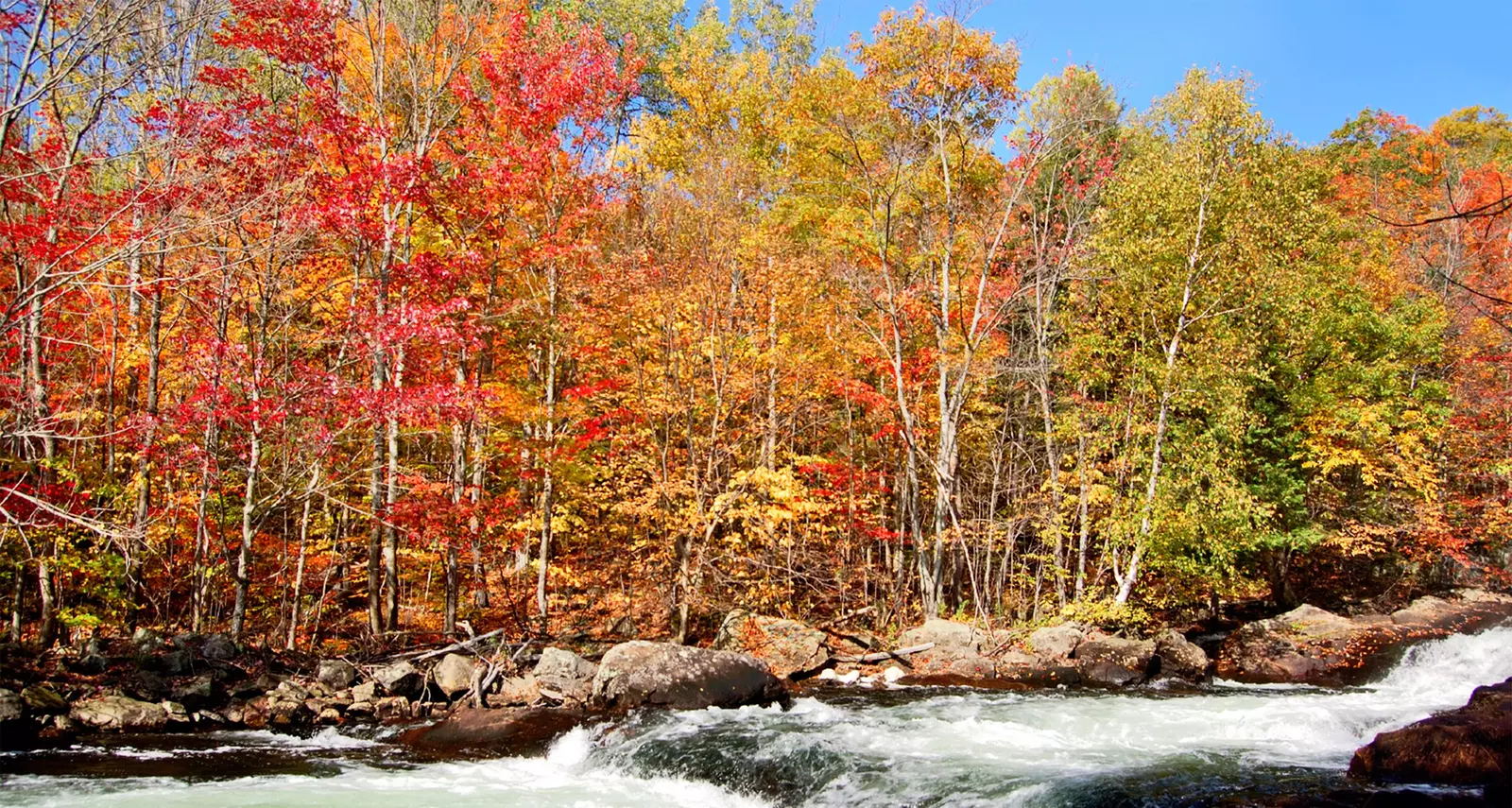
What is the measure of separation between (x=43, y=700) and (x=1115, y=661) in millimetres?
14749

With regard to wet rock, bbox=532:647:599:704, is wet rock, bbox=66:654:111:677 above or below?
above

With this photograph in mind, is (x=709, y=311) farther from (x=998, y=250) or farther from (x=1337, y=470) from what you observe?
(x=1337, y=470)

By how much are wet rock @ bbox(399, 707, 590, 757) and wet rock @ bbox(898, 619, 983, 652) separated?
6.92 meters

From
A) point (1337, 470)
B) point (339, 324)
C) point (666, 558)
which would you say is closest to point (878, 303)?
point (666, 558)

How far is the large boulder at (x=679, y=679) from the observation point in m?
11.1

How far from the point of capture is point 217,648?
11109mm

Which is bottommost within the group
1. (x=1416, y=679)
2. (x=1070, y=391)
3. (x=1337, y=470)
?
(x=1416, y=679)

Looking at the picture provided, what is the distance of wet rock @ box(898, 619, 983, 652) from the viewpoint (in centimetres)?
1512

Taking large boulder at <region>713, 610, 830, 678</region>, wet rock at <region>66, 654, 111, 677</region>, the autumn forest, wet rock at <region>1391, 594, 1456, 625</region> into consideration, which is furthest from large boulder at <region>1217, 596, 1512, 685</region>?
wet rock at <region>66, 654, 111, 677</region>

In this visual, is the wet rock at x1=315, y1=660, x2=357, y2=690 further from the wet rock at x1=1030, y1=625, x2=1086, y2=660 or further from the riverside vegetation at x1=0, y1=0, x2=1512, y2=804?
the wet rock at x1=1030, y1=625, x2=1086, y2=660

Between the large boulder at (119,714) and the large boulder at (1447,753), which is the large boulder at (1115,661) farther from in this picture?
the large boulder at (119,714)

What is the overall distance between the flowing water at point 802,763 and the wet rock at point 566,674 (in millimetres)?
1321

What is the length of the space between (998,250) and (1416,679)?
11.2 m

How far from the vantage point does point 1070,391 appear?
19.6 metres
